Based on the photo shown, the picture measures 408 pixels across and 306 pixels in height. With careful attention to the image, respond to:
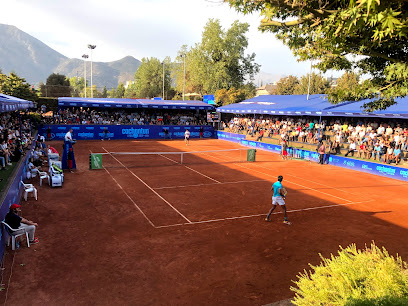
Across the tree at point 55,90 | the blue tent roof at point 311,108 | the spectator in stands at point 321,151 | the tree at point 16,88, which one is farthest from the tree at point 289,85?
the tree at point 16,88

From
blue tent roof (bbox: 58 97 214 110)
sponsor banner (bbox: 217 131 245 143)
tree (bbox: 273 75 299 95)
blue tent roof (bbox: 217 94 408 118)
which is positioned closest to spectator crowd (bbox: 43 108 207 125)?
blue tent roof (bbox: 58 97 214 110)

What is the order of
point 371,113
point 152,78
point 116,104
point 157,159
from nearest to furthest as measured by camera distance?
point 371,113 → point 157,159 → point 116,104 → point 152,78

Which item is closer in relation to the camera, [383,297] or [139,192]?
[383,297]

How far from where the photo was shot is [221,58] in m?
65.8

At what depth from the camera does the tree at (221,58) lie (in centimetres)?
6425

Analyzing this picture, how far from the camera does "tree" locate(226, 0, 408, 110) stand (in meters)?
4.96

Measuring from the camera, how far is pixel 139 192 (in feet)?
52.0

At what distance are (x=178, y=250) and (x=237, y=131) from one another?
33.8 meters

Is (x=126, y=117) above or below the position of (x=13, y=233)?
above

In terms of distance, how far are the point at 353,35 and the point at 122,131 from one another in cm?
3754

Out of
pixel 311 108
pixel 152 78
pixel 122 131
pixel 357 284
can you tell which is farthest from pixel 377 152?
pixel 152 78

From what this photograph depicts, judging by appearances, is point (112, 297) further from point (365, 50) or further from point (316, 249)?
point (365, 50)

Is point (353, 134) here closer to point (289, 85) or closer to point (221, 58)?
point (221, 58)

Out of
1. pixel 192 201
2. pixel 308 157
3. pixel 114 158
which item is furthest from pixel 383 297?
Result: pixel 308 157
